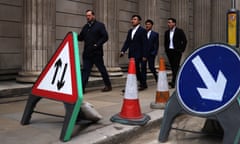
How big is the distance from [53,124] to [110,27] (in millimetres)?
5966

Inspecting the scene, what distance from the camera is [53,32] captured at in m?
9.45

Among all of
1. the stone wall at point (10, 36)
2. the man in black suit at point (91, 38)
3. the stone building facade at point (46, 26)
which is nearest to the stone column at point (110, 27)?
the stone building facade at point (46, 26)

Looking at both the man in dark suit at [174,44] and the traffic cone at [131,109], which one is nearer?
the traffic cone at [131,109]

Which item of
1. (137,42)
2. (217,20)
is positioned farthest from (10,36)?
(217,20)

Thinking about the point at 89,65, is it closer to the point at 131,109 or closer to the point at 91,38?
the point at 91,38

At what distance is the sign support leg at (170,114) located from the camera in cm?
461

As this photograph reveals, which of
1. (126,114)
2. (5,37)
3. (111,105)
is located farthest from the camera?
(5,37)

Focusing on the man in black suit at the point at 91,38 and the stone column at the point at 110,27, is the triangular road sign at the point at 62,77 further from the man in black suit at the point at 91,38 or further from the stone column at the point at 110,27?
the stone column at the point at 110,27

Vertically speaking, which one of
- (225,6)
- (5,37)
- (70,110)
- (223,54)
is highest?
(225,6)

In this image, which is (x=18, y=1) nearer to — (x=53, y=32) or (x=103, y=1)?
(x=53, y=32)

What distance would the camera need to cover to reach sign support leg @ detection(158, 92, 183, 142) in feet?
15.1

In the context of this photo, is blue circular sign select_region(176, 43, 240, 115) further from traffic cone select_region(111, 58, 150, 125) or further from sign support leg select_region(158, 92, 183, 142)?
traffic cone select_region(111, 58, 150, 125)

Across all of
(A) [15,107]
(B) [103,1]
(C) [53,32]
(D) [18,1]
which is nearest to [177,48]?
(B) [103,1]

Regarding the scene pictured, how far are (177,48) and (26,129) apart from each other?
588 cm
